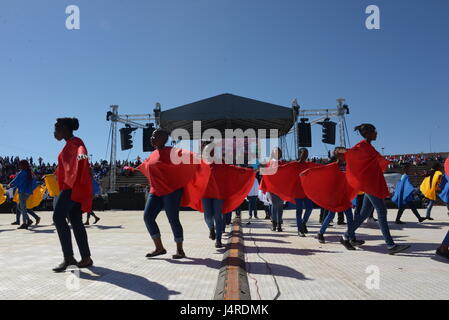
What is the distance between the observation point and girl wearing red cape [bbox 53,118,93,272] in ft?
12.2

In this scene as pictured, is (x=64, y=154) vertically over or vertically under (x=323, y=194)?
over

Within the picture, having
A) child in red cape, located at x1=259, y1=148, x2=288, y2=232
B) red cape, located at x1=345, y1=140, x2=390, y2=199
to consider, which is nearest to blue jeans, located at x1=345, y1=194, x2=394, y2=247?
red cape, located at x1=345, y1=140, x2=390, y2=199

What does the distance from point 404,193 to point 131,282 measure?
826 cm

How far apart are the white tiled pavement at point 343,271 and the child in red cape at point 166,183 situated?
1089 mm

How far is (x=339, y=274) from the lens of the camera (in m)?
3.28

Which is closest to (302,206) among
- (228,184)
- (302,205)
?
(302,205)

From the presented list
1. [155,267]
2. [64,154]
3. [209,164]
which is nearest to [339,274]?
[155,267]

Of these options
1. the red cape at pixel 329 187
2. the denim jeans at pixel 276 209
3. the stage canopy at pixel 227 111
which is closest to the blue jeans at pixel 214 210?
Result: the red cape at pixel 329 187

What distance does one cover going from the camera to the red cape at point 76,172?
12.2 ft

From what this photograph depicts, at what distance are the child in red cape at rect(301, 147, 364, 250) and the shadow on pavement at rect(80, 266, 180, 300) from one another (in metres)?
3.39

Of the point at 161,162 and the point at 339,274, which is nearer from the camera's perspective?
the point at 339,274

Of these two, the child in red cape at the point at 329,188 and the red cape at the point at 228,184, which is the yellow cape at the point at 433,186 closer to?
the child in red cape at the point at 329,188
